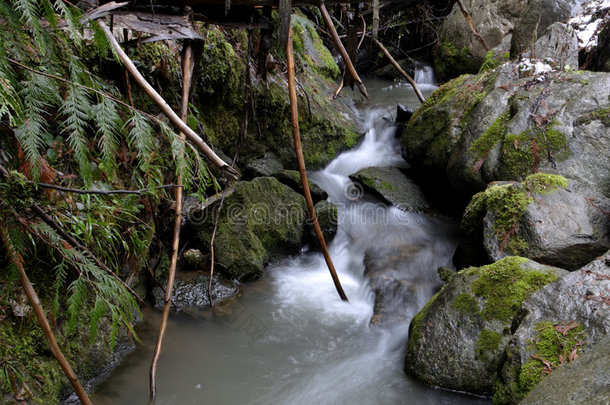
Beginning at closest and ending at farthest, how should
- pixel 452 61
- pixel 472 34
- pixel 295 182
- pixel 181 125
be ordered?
pixel 181 125 → pixel 295 182 → pixel 472 34 → pixel 452 61

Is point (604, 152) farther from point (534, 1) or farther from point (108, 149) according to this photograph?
point (108, 149)

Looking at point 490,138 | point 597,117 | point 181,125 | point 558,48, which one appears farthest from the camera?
point 558,48

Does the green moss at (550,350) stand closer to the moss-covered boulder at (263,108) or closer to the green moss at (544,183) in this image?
the green moss at (544,183)

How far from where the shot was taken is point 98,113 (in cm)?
218

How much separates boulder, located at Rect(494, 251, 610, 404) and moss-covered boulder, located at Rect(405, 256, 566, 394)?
38cm

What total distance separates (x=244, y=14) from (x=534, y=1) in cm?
658

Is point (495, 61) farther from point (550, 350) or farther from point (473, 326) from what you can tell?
point (550, 350)

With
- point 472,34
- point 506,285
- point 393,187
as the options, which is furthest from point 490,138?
point 472,34

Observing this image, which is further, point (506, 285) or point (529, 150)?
point (529, 150)

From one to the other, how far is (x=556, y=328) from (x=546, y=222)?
5.89 feet

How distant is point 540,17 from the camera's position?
7.25m

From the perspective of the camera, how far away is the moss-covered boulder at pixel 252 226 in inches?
193

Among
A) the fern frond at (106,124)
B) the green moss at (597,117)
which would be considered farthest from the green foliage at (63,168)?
the green moss at (597,117)

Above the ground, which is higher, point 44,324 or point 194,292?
point 44,324
